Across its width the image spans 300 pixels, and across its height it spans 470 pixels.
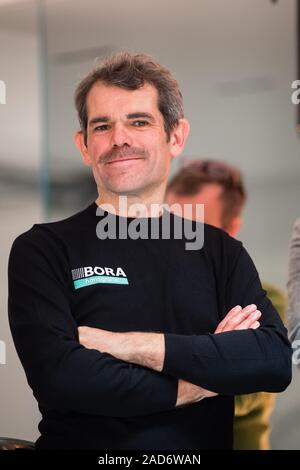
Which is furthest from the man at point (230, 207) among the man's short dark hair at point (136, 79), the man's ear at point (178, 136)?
the man's short dark hair at point (136, 79)

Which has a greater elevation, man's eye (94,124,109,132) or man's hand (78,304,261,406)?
man's eye (94,124,109,132)

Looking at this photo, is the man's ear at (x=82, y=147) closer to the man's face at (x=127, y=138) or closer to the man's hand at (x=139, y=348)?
the man's face at (x=127, y=138)

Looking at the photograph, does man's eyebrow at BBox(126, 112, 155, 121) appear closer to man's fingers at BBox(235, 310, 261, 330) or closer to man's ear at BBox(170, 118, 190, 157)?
man's ear at BBox(170, 118, 190, 157)

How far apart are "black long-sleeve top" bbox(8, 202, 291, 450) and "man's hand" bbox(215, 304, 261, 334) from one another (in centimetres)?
3

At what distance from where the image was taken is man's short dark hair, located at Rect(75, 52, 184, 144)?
7.49 ft

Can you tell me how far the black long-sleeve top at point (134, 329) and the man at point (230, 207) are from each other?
55 centimetres

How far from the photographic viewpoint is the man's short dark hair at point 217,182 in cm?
299

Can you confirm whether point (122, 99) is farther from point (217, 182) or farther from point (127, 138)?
point (217, 182)

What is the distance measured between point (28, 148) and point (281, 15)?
1209 mm

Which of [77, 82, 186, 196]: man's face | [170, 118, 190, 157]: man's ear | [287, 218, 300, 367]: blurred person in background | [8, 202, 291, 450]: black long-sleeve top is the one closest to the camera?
[8, 202, 291, 450]: black long-sleeve top

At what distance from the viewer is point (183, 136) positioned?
2.39 metres

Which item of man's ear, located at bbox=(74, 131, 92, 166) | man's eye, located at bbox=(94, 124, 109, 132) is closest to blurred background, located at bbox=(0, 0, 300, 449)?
man's ear, located at bbox=(74, 131, 92, 166)

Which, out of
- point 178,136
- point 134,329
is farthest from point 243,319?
point 178,136

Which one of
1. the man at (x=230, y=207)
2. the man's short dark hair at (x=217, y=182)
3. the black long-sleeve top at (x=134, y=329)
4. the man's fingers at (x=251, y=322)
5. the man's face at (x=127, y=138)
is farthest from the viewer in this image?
the man's short dark hair at (x=217, y=182)
